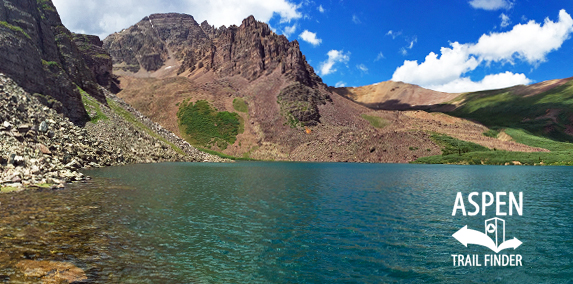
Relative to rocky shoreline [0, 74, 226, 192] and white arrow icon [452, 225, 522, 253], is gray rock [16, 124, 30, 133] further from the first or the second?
white arrow icon [452, 225, 522, 253]

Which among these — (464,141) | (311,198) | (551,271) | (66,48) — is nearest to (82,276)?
(551,271)

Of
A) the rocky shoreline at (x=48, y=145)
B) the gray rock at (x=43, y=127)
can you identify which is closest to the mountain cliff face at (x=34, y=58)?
the rocky shoreline at (x=48, y=145)

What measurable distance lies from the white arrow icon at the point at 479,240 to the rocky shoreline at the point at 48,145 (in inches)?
1548

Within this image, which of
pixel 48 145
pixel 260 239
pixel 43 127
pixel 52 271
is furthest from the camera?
pixel 43 127

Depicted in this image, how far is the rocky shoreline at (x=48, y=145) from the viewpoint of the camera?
1362 inches

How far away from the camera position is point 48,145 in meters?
49.4

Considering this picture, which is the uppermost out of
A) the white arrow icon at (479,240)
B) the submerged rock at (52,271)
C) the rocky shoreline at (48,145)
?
the rocky shoreline at (48,145)

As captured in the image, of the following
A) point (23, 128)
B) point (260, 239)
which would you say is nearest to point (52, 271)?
point (260, 239)

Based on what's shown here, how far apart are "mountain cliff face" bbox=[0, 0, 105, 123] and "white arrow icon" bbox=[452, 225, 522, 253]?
8667 cm

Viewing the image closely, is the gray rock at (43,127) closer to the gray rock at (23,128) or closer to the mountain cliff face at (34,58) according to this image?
the gray rock at (23,128)

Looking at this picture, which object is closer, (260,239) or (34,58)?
(260,239)

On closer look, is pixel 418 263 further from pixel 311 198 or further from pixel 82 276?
pixel 311 198

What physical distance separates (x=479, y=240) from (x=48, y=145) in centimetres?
5950

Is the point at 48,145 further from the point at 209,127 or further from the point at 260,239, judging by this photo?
the point at 209,127
